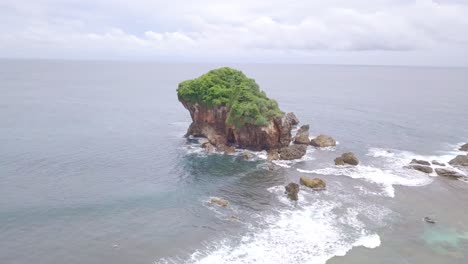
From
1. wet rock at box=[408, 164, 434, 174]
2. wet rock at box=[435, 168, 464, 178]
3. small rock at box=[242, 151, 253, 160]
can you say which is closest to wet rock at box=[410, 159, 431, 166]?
wet rock at box=[408, 164, 434, 174]

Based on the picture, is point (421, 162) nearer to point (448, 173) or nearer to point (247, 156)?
point (448, 173)

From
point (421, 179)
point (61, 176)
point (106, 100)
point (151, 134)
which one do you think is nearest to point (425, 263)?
point (421, 179)

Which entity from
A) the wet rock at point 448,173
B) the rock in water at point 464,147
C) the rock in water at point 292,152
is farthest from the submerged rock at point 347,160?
the rock in water at point 464,147

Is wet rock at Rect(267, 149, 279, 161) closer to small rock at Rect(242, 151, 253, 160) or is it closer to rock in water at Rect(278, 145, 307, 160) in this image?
rock in water at Rect(278, 145, 307, 160)

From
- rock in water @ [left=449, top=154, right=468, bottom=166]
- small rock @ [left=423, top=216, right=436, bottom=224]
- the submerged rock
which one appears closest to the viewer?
small rock @ [left=423, top=216, right=436, bottom=224]

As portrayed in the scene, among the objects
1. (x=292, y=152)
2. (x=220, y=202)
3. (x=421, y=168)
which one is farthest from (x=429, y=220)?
(x=292, y=152)

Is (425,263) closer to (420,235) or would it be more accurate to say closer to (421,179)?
(420,235)

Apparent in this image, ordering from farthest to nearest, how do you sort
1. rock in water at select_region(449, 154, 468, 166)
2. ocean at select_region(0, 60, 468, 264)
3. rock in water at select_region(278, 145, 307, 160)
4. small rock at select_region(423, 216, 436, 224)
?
rock in water at select_region(278, 145, 307, 160)
rock in water at select_region(449, 154, 468, 166)
small rock at select_region(423, 216, 436, 224)
ocean at select_region(0, 60, 468, 264)
